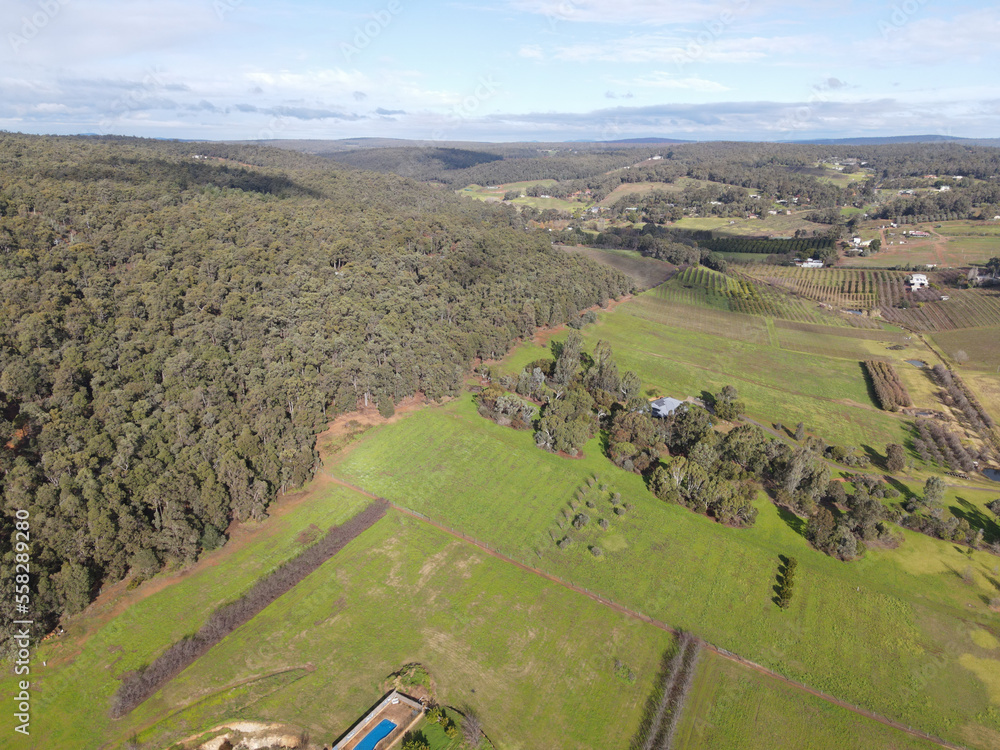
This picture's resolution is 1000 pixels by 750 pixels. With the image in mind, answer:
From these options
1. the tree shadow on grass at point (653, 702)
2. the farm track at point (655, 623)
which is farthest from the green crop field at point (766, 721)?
the tree shadow on grass at point (653, 702)

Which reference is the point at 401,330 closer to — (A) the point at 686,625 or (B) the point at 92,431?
(B) the point at 92,431

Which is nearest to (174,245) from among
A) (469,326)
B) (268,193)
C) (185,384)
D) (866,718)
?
(185,384)

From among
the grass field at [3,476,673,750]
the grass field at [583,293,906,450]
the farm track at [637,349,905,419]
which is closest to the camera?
the grass field at [3,476,673,750]

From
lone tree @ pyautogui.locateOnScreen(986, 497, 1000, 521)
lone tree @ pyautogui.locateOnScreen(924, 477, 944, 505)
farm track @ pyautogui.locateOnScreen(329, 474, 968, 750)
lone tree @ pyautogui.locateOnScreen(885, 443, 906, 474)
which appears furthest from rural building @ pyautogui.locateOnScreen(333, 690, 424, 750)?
lone tree @ pyautogui.locateOnScreen(986, 497, 1000, 521)

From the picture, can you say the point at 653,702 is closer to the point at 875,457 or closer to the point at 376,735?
the point at 376,735

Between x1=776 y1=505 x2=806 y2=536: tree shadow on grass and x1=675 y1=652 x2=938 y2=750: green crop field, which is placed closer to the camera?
x1=675 y1=652 x2=938 y2=750: green crop field

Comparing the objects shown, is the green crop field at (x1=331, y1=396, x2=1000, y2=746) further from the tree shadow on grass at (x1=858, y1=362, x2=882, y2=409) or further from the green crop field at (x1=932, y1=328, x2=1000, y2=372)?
the green crop field at (x1=932, y1=328, x2=1000, y2=372)
